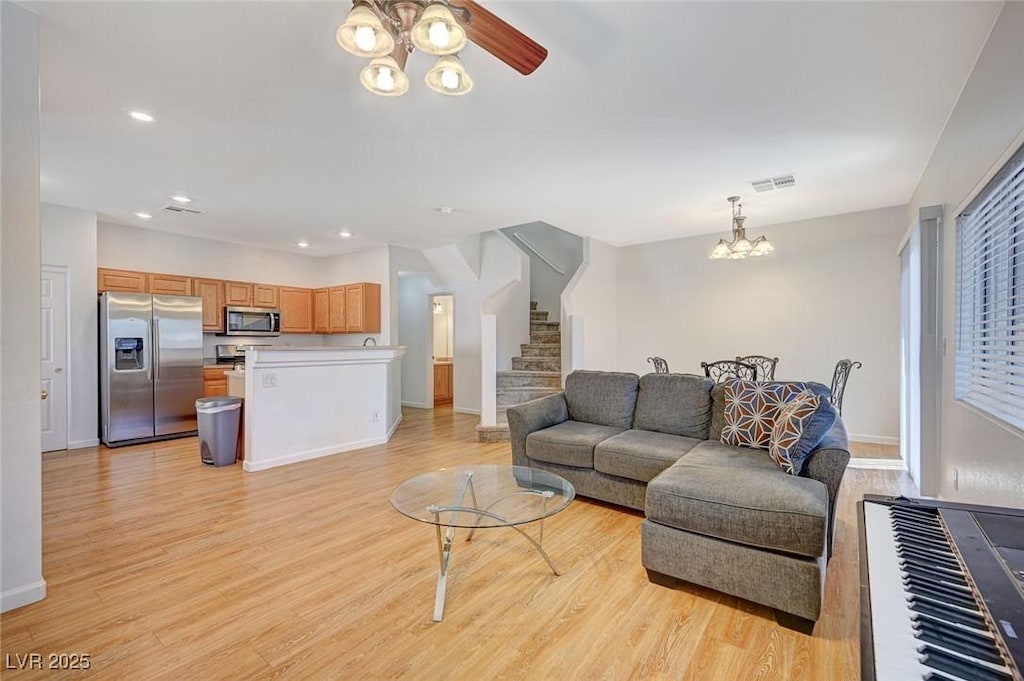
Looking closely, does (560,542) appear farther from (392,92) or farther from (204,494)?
(204,494)

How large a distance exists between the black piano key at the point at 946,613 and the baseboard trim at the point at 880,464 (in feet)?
13.7

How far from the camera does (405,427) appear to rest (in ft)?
20.5

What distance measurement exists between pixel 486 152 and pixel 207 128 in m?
1.82

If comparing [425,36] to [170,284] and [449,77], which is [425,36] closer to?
[449,77]

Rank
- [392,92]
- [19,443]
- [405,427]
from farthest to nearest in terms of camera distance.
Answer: [405,427], [19,443], [392,92]

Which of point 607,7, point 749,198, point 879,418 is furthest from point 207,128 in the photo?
point 879,418

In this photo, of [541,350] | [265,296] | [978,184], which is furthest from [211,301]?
[978,184]

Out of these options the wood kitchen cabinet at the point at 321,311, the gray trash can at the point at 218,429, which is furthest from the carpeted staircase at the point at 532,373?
the wood kitchen cabinet at the point at 321,311

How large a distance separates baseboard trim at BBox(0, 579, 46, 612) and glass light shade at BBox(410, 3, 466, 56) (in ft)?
9.51

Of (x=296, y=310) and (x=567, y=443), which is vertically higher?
(x=296, y=310)

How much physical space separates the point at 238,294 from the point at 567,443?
Answer: 5.42 metres

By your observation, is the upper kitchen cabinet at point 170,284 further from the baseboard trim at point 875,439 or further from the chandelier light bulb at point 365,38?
the baseboard trim at point 875,439

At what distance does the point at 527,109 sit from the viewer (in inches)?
105

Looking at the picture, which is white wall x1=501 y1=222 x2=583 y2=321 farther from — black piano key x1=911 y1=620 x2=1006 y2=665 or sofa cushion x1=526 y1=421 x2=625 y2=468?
black piano key x1=911 y1=620 x2=1006 y2=665
